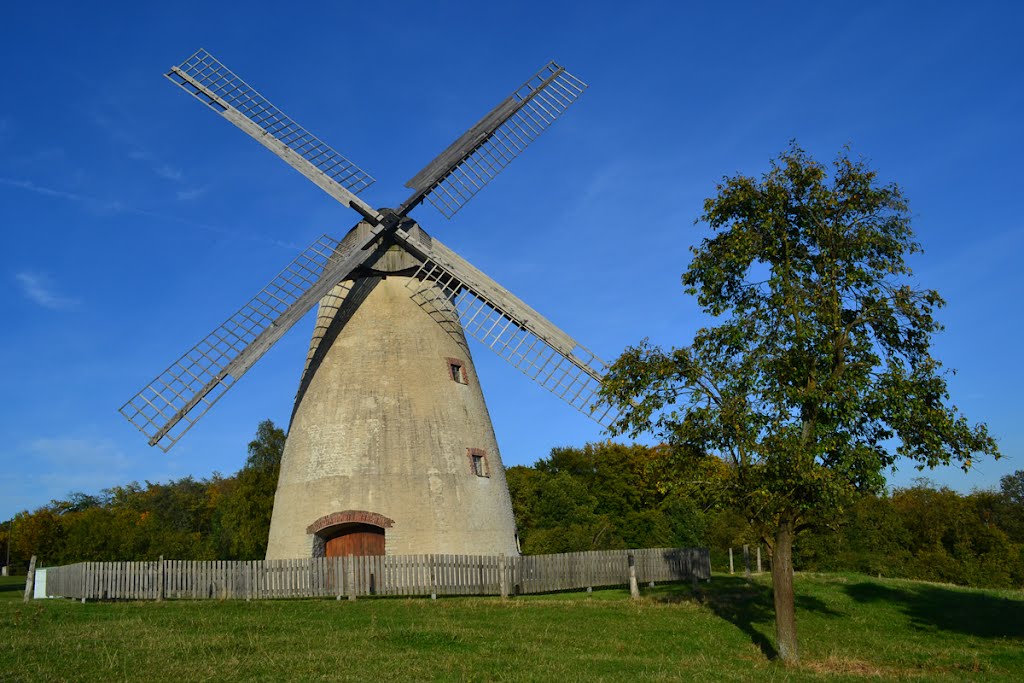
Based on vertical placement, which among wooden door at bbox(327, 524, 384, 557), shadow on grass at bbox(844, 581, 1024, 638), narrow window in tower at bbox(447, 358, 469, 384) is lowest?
shadow on grass at bbox(844, 581, 1024, 638)

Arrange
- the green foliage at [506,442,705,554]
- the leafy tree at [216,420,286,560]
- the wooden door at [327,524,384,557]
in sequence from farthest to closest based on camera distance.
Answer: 1. the green foliage at [506,442,705,554]
2. the leafy tree at [216,420,286,560]
3. the wooden door at [327,524,384,557]

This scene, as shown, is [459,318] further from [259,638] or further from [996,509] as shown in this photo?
[996,509]

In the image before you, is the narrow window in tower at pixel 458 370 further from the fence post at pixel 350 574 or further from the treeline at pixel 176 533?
the treeline at pixel 176 533

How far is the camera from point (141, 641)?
44.2 ft

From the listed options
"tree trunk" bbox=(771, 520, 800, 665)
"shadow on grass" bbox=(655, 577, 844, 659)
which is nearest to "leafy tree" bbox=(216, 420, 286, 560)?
"shadow on grass" bbox=(655, 577, 844, 659)

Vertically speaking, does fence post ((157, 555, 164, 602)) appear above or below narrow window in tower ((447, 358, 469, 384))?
below

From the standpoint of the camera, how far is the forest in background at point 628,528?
40219 millimetres

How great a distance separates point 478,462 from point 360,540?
3.73 m

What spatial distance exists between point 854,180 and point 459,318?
41.5 feet

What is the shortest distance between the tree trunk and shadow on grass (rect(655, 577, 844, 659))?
3.74ft

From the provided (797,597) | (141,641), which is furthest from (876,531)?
(141,641)

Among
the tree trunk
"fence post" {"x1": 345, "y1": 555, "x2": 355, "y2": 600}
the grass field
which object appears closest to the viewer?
the grass field

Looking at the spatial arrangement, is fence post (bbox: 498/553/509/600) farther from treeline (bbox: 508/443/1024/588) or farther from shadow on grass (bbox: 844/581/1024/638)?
treeline (bbox: 508/443/1024/588)

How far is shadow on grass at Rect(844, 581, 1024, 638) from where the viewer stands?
19.1m
